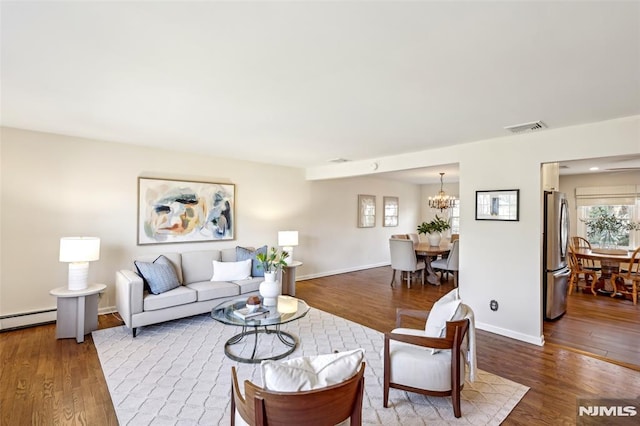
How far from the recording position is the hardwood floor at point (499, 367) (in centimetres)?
226

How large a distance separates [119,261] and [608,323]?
6.68 meters

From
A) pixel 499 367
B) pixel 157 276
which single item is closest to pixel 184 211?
pixel 157 276

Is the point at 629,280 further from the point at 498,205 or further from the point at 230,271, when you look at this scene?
the point at 230,271

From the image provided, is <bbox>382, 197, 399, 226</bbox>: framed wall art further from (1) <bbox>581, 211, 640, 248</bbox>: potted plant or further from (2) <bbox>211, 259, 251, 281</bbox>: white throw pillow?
(2) <bbox>211, 259, 251, 281</bbox>: white throw pillow

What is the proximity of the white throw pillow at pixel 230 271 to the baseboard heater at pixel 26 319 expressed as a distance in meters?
2.00

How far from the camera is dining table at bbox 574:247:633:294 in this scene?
16.9 ft

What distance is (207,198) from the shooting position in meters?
5.19

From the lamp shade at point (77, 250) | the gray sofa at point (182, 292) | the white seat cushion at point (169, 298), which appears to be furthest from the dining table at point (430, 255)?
the lamp shade at point (77, 250)

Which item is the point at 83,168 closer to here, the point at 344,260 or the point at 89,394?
the point at 89,394

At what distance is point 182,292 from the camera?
3.87 meters

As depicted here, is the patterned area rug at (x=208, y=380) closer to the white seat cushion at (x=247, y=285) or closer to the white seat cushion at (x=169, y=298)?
the white seat cushion at (x=169, y=298)

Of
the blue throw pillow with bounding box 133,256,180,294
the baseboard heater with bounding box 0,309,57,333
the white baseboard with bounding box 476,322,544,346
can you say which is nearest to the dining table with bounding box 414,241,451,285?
the white baseboard with bounding box 476,322,544,346

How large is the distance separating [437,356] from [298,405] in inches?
55.4

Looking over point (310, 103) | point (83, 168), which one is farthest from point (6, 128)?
point (310, 103)
